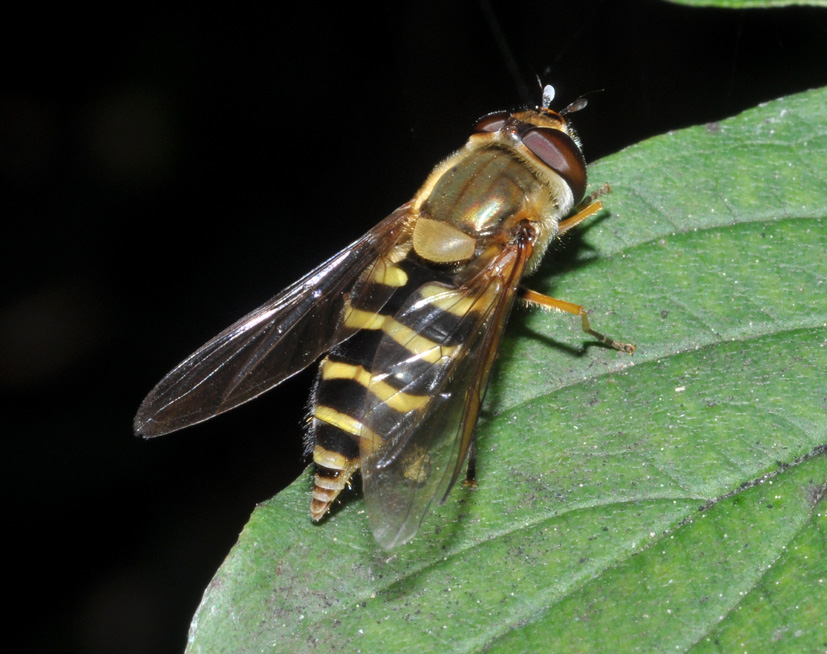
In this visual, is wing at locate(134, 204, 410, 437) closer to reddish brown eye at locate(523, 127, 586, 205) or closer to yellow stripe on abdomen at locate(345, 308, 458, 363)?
yellow stripe on abdomen at locate(345, 308, 458, 363)

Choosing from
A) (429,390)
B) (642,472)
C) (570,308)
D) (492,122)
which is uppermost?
(492,122)

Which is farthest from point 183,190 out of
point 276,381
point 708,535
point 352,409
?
point 708,535

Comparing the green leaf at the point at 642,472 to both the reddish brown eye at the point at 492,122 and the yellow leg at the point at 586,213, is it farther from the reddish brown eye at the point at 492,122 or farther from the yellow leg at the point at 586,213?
the reddish brown eye at the point at 492,122

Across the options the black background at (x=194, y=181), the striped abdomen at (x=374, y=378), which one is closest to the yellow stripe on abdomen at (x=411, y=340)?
the striped abdomen at (x=374, y=378)

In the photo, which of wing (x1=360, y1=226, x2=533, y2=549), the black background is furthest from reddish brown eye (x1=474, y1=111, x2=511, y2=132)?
the black background

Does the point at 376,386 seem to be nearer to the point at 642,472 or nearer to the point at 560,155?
the point at 642,472

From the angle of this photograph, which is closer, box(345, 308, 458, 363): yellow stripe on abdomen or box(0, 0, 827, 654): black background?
box(345, 308, 458, 363): yellow stripe on abdomen

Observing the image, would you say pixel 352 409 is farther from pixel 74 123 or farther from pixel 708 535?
pixel 74 123

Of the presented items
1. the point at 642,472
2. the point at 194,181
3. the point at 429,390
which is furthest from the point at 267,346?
the point at 194,181
